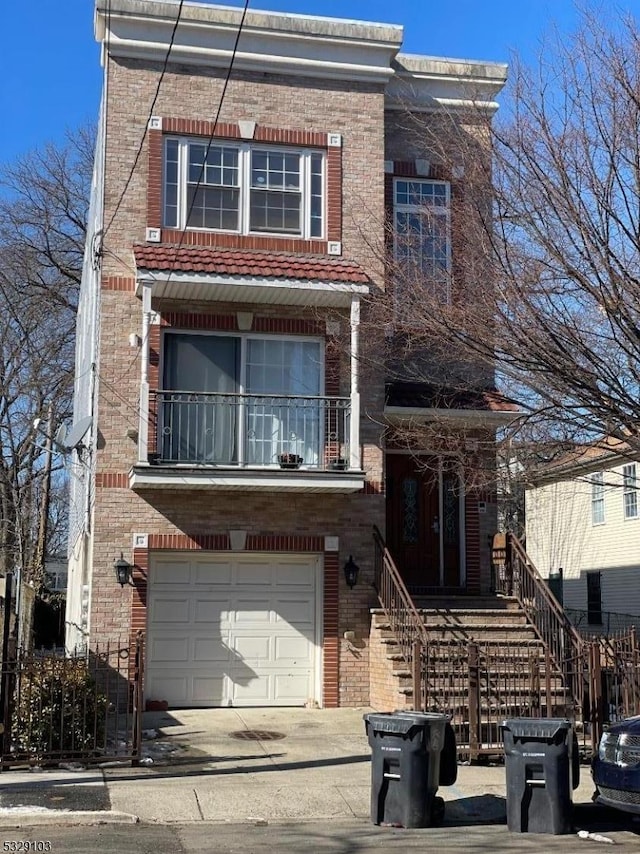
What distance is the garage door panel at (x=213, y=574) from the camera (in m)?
15.7

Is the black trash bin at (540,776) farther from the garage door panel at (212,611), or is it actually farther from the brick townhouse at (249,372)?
the garage door panel at (212,611)

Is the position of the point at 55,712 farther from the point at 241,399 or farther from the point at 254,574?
the point at 241,399

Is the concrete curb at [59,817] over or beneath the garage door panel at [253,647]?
beneath

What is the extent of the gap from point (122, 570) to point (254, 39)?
28.6 ft

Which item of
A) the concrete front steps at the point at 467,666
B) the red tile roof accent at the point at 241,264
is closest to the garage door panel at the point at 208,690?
the concrete front steps at the point at 467,666

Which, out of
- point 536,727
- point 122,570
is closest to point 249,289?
point 122,570

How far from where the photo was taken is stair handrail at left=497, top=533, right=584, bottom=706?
13.6m

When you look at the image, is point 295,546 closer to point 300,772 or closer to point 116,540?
point 116,540

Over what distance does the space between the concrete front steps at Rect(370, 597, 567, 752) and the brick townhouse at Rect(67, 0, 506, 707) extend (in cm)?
89

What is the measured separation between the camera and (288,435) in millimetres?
15836

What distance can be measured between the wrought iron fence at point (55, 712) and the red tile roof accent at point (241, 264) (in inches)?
234

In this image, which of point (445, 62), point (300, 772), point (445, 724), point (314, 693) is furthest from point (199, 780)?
point (445, 62)

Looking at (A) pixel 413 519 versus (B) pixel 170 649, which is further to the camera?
(A) pixel 413 519

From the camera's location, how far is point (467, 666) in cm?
1254
